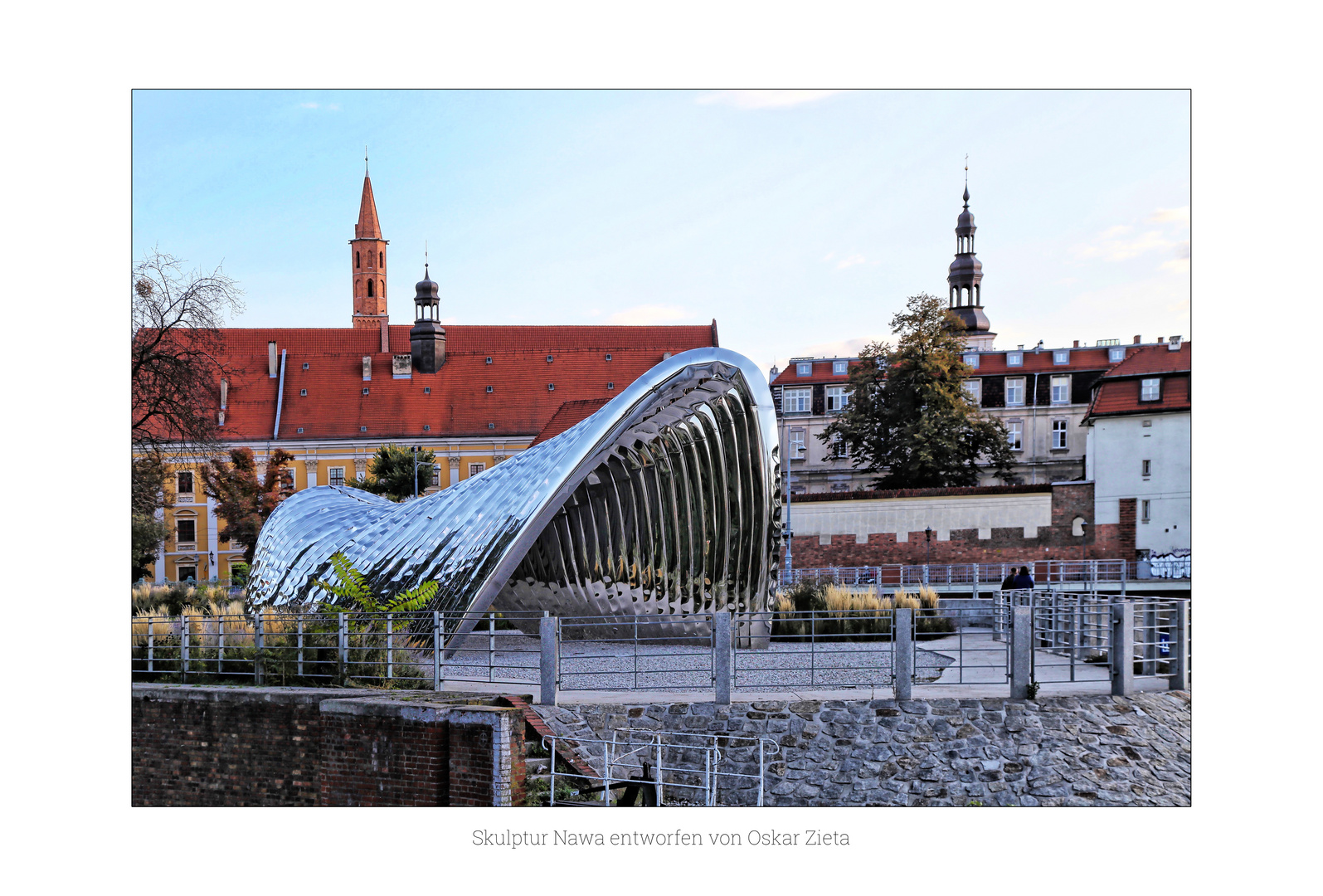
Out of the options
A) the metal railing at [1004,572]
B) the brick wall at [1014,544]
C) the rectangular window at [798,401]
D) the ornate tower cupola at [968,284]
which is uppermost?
the ornate tower cupola at [968,284]

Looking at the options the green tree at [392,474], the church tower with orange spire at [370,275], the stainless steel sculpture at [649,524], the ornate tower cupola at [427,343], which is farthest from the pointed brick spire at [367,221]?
the stainless steel sculpture at [649,524]

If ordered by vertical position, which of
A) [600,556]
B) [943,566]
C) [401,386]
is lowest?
[943,566]

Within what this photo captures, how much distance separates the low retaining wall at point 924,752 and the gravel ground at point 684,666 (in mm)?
469

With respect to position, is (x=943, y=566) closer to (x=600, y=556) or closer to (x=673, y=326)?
(x=600, y=556)

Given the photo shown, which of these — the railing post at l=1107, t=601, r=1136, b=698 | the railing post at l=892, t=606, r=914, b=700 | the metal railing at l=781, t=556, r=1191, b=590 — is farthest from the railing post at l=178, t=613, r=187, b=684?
the metal railing at l=781, t=556, r=1191, b=590

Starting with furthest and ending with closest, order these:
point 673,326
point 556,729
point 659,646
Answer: point 673,326, point 659,646, point 556,729

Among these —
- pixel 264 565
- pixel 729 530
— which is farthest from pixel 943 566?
pixel 264 565

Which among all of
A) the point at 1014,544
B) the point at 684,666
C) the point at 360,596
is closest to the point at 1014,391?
the point at 1014,544

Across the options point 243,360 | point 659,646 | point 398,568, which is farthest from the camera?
point 243,360

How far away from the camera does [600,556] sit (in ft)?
51.2

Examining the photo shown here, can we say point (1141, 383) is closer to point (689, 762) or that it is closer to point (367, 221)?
point (689, 762)

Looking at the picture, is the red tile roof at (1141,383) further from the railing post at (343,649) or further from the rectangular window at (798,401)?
the railing post at (343,649)

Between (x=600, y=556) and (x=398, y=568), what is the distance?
2.91 metres

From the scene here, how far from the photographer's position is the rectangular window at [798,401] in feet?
176
